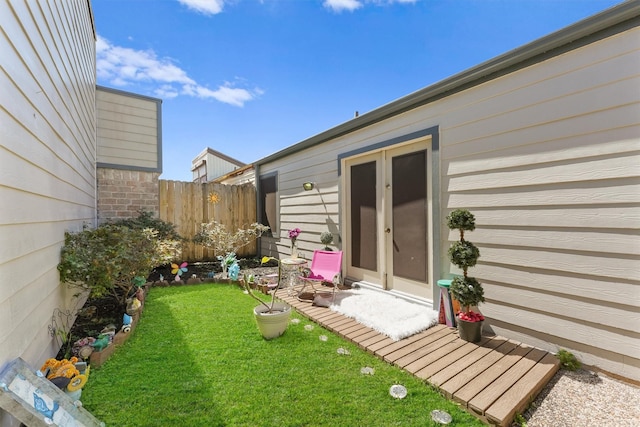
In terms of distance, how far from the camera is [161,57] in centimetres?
599

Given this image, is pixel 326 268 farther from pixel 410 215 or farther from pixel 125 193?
pixel 125 193

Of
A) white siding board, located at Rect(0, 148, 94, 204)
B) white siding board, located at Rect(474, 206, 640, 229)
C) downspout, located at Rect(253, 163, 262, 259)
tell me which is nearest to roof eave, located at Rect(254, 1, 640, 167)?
white siding board, located at Rect(474, 206, 640, 229)

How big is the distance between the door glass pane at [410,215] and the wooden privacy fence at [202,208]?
478 cm

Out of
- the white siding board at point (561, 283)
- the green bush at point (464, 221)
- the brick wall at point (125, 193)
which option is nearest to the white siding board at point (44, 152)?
the brick wall at point (125, 193)

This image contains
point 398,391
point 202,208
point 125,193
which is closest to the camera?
point 398,391

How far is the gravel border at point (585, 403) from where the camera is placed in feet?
5.92

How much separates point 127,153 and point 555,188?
7.48 metres

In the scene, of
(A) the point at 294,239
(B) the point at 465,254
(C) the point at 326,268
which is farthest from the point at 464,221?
(A) the point at 294,239

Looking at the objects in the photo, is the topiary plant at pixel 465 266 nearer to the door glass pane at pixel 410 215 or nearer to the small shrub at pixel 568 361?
the small shrub at pixel 568 361

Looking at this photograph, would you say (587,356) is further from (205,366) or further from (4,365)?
(4,365)

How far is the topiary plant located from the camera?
2.79 m

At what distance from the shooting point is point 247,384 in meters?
2.20

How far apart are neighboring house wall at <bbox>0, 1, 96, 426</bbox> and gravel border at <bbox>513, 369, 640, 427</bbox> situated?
10.4ft

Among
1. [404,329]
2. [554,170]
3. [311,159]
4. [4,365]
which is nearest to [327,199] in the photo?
[311,159]
